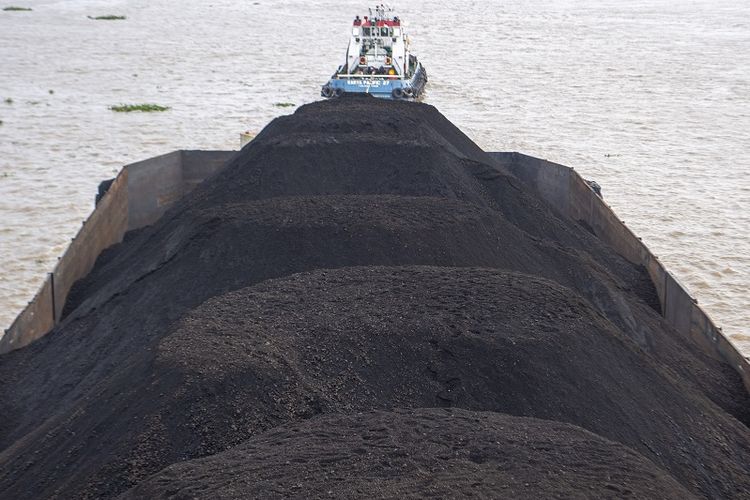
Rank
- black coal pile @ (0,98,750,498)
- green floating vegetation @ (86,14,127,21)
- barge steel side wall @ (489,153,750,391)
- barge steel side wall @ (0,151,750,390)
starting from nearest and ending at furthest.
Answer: black coal pile @ (0,98,750,498), barge steel side wall @ (489,153,750,391), barge steel side wall @ (0,151,750,390), green floating vegetation @ (86,14,127,21)

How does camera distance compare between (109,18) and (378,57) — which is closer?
(378,57)

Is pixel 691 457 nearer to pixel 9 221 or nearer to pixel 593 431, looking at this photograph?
pixel 593 431

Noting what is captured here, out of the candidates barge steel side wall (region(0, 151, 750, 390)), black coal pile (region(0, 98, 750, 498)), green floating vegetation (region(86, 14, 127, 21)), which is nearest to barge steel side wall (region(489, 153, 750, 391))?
barge steel side wall (region(0, 151, 750, 390))

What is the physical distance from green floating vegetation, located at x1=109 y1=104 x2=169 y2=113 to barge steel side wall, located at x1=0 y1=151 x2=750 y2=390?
10.1 metres

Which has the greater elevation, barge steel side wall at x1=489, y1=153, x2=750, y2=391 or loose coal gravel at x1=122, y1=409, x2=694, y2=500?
loose coal gravel at x1=122, y1=409, x2=694, y2=500

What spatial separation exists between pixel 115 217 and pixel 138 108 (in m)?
12.0

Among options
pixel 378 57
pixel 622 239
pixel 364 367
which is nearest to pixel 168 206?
pixel 622 239

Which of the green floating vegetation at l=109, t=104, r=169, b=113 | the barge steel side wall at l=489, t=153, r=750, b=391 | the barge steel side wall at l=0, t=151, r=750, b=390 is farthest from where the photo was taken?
the green floating vegetation at l=109, t=104, r=169, b=113

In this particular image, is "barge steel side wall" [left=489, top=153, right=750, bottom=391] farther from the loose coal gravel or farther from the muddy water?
the loose coal gravel

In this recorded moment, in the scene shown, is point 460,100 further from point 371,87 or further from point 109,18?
point 109,18

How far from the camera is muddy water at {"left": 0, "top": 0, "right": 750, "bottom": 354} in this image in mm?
14414

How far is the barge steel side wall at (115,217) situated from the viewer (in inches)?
332

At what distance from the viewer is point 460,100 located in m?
24.5

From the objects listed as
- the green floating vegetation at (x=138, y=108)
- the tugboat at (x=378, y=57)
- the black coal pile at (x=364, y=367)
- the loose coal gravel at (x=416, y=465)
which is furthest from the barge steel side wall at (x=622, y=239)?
the green floating vegetation at (x=138, y=108)
